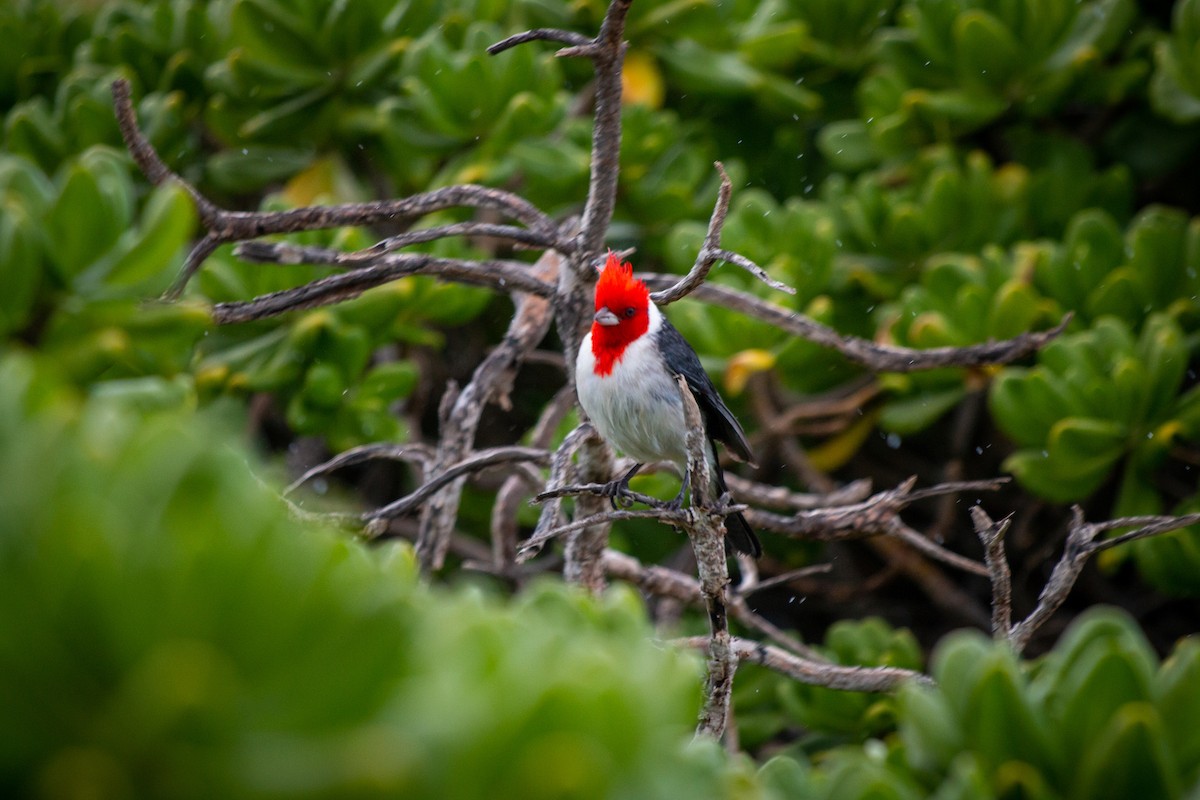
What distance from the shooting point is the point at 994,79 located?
10.2 ft

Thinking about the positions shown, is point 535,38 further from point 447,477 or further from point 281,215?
point 447,477

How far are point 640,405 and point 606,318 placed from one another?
0.83 ft

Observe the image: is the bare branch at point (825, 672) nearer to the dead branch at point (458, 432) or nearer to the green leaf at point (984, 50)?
the dead branch at point (458, 432)

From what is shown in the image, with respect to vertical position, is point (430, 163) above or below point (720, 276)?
above

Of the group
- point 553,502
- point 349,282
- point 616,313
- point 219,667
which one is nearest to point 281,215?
point 349,282

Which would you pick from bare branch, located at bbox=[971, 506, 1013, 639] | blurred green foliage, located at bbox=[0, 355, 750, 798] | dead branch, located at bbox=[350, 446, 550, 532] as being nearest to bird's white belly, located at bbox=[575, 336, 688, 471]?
dead branch, located at bbox=[350, 446, 550, 532]

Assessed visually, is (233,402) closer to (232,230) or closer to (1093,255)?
(232,230)

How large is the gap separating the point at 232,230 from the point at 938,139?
230 cm

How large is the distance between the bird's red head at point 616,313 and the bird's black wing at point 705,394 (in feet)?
0.27

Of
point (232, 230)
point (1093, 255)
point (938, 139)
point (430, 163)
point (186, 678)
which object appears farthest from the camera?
point (938, 139)

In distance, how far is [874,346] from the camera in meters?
2.38

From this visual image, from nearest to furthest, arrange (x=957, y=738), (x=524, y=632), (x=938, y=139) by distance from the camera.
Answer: (x=524, y=632)
(x=957, y=738)
(x=938, y=139)

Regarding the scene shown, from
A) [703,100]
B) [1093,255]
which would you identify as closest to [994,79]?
[1093,255]

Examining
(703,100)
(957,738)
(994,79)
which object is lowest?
(957,738)
